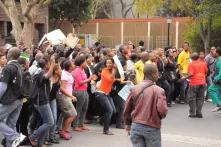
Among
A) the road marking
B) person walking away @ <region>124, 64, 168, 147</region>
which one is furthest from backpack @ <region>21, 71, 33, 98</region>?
the road marking

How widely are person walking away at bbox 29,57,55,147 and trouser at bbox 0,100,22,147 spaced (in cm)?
35

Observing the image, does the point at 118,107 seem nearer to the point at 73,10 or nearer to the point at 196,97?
the point at 196,97

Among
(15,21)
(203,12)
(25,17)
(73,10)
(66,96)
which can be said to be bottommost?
(66,96)

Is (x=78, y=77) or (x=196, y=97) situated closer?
(x=78, y=77)

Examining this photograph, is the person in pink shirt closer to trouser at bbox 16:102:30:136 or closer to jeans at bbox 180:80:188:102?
trouser at bbox 16:102:30:136

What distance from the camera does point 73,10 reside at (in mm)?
38219

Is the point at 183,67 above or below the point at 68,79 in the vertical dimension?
below

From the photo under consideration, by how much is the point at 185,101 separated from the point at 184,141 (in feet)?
20.0

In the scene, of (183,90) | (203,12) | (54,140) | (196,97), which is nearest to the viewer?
(54,140)

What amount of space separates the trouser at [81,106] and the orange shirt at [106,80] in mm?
385

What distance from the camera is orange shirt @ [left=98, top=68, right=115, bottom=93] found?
1105cm

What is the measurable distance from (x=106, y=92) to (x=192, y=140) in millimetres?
2138

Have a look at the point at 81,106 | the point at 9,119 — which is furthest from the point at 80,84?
the point at 9,119

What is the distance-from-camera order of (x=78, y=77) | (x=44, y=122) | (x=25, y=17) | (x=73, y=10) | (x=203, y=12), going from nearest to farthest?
(x=44, y=122)
(x=78, y=77)
(x=203, y=12)
(x=25, y=17)
(x=73, y=10)
